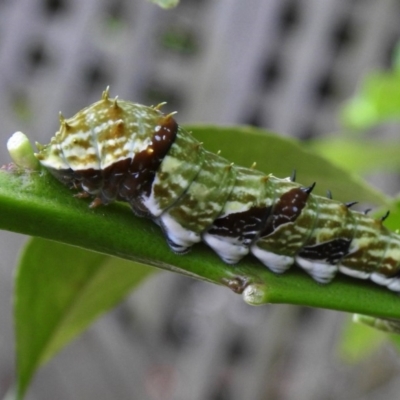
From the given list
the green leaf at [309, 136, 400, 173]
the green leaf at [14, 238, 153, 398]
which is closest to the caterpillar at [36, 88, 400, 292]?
the green leaf at [14, 238, 153, 398]

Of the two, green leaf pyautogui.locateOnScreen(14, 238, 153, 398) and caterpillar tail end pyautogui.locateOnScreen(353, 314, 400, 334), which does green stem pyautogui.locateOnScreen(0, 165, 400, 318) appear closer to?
caterpillar tail end pyautogui.locateOnScreen(353, 314, 400, 334)

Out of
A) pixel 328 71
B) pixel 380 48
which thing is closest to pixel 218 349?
pixel 328 71

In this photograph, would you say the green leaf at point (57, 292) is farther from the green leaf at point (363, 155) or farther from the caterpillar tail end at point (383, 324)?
the green leaf at point (363, 155)

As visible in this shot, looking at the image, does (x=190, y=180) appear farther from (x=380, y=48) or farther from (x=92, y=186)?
(x=380, y=48)

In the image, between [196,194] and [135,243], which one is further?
[196,194]

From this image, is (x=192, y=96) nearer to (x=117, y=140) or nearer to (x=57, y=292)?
(x=57, y=292)

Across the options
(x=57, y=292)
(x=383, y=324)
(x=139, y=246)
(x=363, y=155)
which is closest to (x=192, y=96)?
(x=363, y=155)

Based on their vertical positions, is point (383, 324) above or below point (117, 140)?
below
